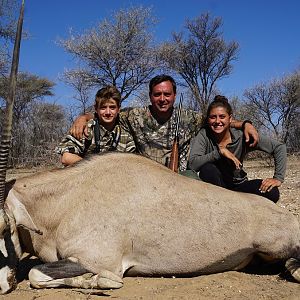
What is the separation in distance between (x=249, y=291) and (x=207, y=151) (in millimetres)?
1718

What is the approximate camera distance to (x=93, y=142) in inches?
190

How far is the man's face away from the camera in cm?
492

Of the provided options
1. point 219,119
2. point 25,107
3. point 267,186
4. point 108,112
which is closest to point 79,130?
point 108,112

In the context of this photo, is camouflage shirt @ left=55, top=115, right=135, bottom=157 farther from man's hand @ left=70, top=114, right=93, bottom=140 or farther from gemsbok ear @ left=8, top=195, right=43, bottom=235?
gemsbok ear @ left=8, top=195, right=43, bottom=235

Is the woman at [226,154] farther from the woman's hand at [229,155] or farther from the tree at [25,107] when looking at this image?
the tree at [25,107]

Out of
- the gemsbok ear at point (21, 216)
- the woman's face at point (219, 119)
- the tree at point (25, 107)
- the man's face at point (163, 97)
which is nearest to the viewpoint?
the gemsbok ear at point (21, 216)

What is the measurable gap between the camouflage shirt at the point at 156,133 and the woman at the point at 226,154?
27cm

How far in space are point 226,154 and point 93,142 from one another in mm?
1314

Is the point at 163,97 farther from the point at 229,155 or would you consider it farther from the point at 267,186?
the point at 267,186

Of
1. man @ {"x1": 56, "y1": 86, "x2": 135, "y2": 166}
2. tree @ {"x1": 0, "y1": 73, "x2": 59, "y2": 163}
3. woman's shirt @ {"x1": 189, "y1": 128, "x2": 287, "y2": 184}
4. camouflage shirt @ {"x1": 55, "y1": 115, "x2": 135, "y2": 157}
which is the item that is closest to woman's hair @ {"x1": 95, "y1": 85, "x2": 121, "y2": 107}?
man @ {"x1": 56, "y1": 86, "x2": 135, "y2": 166}

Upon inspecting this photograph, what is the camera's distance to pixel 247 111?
2789cm

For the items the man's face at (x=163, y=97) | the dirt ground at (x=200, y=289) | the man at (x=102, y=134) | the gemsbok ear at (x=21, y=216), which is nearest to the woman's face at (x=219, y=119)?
the man's face at (x=163, y=97)

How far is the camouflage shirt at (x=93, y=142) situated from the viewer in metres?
4.79

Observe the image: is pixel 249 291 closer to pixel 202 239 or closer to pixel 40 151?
pixel 202 239
